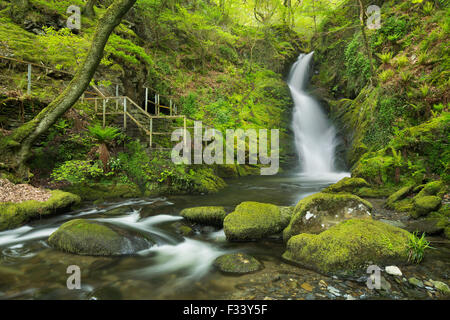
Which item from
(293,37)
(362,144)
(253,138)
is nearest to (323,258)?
(362,144)

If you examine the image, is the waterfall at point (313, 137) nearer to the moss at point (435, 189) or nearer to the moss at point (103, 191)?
the moss at point (435, 189)

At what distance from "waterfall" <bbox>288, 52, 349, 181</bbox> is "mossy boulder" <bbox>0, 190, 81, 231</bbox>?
492 inches

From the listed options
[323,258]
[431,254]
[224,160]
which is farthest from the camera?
[224,160]

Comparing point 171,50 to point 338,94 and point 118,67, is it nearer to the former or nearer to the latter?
point 118,67

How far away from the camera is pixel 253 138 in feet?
55.1

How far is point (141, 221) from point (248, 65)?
21.8 m

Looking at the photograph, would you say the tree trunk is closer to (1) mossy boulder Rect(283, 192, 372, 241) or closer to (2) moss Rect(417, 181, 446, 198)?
(1) mossy boulder Rect(283, 192, 372, 241)

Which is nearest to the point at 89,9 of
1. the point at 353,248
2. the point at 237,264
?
the point at 237,264

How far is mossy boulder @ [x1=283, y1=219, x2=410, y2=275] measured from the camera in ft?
10.6

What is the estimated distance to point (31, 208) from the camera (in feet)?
17.9

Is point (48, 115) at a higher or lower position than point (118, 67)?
lower

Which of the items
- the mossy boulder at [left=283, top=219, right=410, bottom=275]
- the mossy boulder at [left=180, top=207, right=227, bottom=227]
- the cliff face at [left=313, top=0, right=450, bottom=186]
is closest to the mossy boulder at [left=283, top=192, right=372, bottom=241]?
the mossy boulder at [left=283, top=219, right=410, bottom=275]

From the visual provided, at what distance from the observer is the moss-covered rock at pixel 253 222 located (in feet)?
15.7
